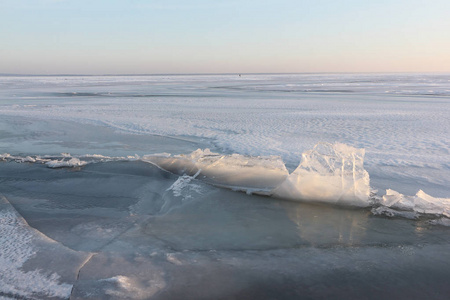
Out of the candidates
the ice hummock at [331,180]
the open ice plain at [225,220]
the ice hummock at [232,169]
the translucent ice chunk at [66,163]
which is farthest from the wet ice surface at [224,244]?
the translucent ice chunk at [66,163]

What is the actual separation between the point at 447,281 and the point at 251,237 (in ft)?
5.33

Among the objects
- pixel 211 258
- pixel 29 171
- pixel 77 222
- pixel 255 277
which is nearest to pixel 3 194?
pixel 29 171

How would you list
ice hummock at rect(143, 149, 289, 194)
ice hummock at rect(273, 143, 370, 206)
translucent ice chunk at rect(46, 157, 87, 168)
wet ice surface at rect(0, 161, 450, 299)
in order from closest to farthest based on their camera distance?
1. wet ice surface at rect(0, 161, 450, 299)
2. ice hummock at rect(273, 143, 370, 206)
3. ice hummock at rect(143, 149, 289, 194)
4. translucent ice chunk at rect(46, 157, 87, 168)

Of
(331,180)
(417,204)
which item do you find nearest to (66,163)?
(331,180)

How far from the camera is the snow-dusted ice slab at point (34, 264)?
102 inches

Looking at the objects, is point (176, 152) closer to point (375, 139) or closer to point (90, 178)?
point (90, 178)

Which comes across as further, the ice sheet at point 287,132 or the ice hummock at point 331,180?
the ice sheet at point 287,132

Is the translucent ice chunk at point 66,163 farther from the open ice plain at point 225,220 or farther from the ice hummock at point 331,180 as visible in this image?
the ice hummock at point 331,180

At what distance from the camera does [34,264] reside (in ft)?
9.72

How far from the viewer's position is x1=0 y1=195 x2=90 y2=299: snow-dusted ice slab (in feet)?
8.52

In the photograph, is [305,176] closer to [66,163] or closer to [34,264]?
[34,264]

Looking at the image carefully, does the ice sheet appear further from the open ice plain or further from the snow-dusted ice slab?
the snow-dusted ice slab

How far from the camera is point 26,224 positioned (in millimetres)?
3773

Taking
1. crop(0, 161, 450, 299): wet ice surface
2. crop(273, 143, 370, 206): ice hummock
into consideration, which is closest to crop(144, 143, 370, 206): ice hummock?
crop(273, 143, 370, 206): ice hummock
